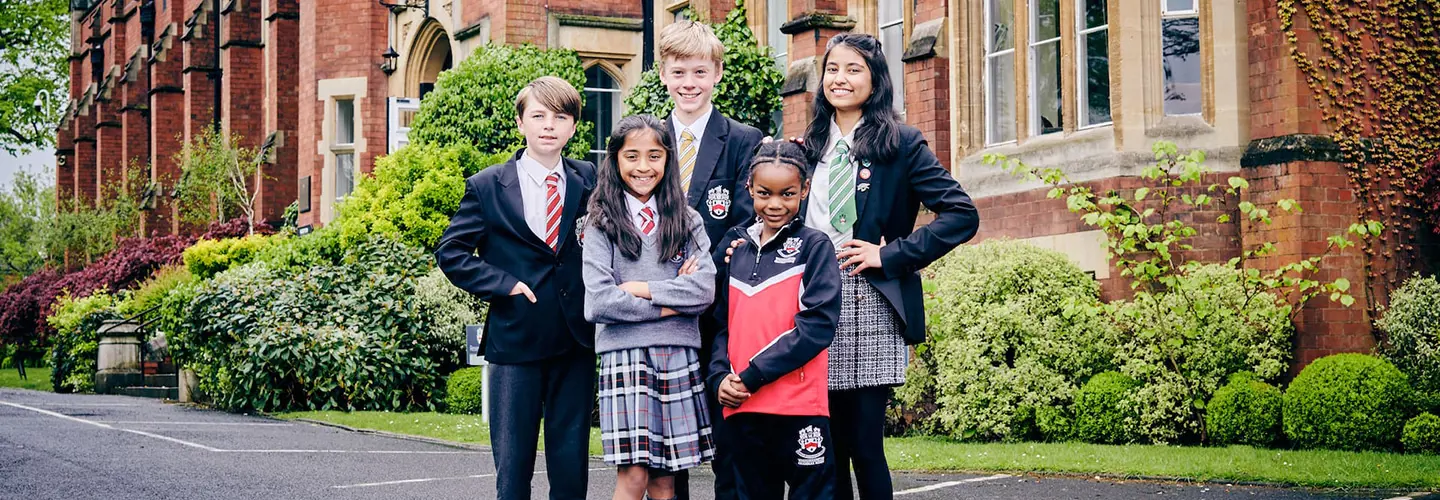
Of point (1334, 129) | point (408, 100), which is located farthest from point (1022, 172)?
point (408, 100)

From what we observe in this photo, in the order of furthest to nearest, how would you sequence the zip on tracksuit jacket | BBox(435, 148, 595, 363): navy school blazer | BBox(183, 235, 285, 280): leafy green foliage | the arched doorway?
the arched doorway, BBox(183, 235, 285, 280): leafy green foliage, BBox(435, 148, 595, 363): navy school blazer, the zip on tracksuit jacket

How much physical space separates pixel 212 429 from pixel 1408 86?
35.6 ft

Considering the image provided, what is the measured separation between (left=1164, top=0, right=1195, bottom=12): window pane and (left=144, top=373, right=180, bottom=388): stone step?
14067 mm

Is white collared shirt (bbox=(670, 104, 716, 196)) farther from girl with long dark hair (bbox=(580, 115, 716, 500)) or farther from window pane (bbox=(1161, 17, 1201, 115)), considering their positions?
window pane (bbox=(1161, 17, 1201, 115))

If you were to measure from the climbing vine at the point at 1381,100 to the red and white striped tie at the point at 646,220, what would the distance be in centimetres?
872

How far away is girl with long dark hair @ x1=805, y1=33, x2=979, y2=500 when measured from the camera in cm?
531

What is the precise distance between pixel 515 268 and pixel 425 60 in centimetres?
2211

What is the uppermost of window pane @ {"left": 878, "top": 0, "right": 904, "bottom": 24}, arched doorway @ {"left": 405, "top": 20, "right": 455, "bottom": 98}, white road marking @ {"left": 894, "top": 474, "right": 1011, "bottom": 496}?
arched doorway @ {"left": 405, "top": 20, "right": 455, "bottom": 98}

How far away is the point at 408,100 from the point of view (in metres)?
24.6

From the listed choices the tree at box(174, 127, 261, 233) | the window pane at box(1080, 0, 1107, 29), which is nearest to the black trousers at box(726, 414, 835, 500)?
the window pane at box(1080, 0, 1107, 29)

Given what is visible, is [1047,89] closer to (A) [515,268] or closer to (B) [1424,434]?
(B) [1424,434]

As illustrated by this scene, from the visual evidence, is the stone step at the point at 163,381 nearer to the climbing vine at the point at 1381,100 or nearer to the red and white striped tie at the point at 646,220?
the climbing vine at the point at 1381,100

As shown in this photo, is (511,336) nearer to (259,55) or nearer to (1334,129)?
(1334,129)

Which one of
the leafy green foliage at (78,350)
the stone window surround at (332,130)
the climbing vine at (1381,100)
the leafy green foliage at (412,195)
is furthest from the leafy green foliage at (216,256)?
the climbing vine at (1381,100)
